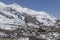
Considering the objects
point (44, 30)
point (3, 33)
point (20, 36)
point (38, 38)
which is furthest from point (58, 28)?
point (3, 33)

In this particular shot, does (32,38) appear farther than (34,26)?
No

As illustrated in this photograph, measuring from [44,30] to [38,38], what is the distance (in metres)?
2.95

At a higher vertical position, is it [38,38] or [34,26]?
[34,26]

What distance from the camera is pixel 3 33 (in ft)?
82.8

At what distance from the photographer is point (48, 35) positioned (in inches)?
1014

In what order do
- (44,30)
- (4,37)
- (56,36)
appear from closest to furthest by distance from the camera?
1. (4,37)
2. (56,36)
3. (44,30)

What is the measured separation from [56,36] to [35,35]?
3.11 m

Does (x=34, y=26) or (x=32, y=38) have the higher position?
(x=34, y=26)

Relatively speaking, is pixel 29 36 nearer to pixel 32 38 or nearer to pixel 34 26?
pixel 32 38

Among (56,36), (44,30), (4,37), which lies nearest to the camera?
(4,37)

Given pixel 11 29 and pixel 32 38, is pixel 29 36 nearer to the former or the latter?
pixel 32 38

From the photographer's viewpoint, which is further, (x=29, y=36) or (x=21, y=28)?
(x=21, y=28)

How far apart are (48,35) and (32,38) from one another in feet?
8.27

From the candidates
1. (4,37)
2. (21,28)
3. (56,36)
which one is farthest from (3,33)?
(56,36)
